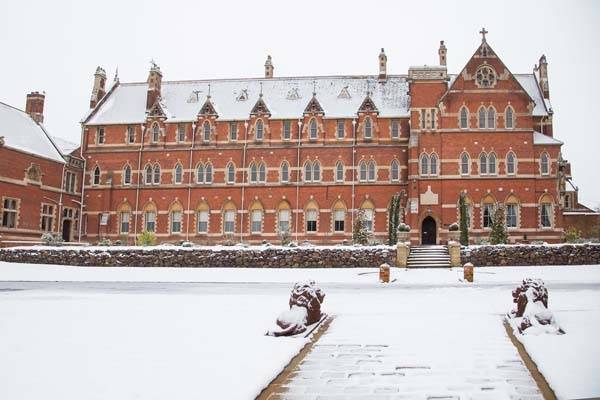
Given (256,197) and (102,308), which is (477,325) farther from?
(256,197)

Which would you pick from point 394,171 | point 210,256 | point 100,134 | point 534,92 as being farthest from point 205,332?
point 534,92

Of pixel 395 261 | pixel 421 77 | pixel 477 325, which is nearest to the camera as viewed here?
pixel 477 325

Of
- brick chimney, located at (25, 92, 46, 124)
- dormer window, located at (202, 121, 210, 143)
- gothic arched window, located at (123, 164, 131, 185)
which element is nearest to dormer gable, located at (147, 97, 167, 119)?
dormer window, located at (202, 121, 210, 143)

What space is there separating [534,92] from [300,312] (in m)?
46.5

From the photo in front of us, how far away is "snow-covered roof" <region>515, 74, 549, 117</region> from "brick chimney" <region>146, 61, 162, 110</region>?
111 ft

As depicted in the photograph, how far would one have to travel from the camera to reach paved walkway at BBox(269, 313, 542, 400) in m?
7.74

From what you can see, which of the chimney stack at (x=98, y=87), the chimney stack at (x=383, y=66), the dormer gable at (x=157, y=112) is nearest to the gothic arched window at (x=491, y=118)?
the chimney stack at (x=383, y=66)

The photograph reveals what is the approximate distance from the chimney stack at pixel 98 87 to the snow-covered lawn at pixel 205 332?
38.8 metres

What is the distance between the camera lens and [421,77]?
47.1 metres

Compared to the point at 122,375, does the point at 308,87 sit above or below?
above

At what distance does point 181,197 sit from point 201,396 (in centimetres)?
4564

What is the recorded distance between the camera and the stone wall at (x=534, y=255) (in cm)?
3334

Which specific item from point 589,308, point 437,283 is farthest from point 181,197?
point 589,308

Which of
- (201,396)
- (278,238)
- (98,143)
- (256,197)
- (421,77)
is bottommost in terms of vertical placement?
(201,396)
